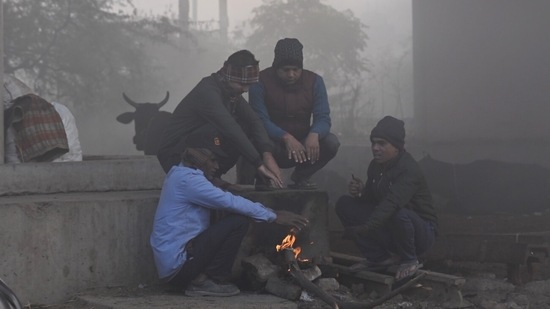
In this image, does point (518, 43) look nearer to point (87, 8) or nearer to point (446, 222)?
point (446, 222)

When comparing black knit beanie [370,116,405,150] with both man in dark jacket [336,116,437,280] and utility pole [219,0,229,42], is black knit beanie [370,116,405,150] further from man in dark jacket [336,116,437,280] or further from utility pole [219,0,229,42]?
utility pole [219,0,229,42]

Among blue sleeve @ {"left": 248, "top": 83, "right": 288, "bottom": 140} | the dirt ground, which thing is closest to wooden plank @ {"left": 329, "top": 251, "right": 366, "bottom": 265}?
the dirt ground

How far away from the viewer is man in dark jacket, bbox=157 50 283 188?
646 cm

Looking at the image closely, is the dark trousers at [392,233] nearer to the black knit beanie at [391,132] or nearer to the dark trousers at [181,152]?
the black knit beanie at [391,132]

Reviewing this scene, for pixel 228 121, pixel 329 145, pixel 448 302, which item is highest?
pixel 228 121

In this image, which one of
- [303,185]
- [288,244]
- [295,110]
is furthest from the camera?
[295,110]

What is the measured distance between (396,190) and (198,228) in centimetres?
139

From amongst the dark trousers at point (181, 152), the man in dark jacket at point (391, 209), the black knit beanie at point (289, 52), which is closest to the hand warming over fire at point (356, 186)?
the man in dark jacket at point (391, 209)

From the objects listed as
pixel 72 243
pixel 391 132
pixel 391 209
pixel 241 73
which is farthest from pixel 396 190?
pixel 72 243

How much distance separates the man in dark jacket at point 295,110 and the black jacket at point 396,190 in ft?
1.90

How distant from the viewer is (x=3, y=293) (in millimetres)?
3768

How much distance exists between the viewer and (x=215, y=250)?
19.0 feet

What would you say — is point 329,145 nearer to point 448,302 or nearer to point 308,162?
point 308,162

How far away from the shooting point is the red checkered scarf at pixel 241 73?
650cm
